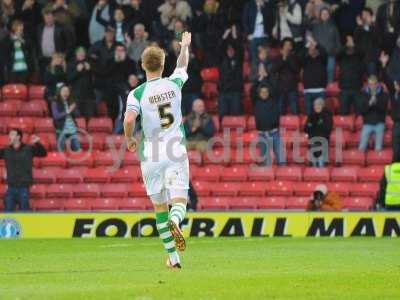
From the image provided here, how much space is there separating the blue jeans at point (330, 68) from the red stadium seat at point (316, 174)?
238 centimetres

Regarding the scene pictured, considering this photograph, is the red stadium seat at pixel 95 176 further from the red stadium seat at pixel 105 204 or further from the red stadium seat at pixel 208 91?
the red stadium seat at pixel 208 91

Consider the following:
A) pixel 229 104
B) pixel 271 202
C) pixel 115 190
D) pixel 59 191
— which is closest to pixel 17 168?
pixel 59 191

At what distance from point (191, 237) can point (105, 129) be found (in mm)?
5673

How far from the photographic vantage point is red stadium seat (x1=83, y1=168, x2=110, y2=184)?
26547mm

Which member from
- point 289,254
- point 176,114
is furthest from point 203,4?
point 176,114

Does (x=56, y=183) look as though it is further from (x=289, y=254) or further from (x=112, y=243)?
(x=289, y=254)

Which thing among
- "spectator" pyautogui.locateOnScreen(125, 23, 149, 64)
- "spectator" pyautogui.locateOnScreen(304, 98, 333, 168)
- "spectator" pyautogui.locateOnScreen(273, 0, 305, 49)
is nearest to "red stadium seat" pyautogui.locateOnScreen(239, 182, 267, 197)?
"spectator" pyautogui.locateOnScreen(304, 98, 333, 168)

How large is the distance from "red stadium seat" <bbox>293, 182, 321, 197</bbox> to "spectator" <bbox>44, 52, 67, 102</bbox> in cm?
549

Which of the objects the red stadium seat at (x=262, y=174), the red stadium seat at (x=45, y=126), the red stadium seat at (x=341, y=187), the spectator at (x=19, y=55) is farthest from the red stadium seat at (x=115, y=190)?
the red stadium seat at (x=341, y=187)

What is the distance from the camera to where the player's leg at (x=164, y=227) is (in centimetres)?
1361

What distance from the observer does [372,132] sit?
86.4 feet

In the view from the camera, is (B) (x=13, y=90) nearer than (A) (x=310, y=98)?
No

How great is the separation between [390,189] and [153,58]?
10783mm

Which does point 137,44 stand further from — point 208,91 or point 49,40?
point 208,91
